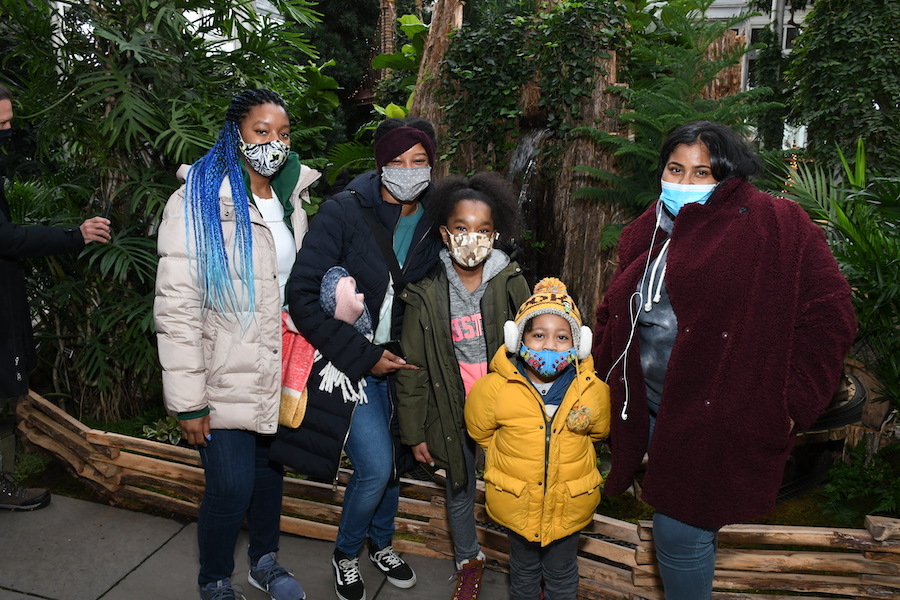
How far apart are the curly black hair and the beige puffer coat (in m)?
0.70

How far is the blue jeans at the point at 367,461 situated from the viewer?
295 cm

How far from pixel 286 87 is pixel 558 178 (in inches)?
91.5

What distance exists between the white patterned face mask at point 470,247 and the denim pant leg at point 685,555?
3.89ft

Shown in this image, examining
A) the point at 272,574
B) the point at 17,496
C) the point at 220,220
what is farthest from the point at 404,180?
the point at 17,496

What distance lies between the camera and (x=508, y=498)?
2.73 m

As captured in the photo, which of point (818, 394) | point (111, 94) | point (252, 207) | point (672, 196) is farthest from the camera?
point (111, 94)

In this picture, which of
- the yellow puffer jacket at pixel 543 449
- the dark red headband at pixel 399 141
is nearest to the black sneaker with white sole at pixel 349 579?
the yellow puffer jacket at pixel 543 449

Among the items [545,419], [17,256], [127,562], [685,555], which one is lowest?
[127,562]

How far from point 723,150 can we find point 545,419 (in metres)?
1.16

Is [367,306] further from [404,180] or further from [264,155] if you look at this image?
[264,155]

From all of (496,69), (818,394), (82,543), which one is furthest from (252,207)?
(496,69)

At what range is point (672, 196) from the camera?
2.38 m

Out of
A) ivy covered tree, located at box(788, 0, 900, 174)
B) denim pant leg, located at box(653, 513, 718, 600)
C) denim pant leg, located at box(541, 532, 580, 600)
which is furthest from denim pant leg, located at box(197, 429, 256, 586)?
ivy covered tree, located at box(788, 0, 900, 174)

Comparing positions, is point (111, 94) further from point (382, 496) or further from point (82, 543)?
point (382, 496)
